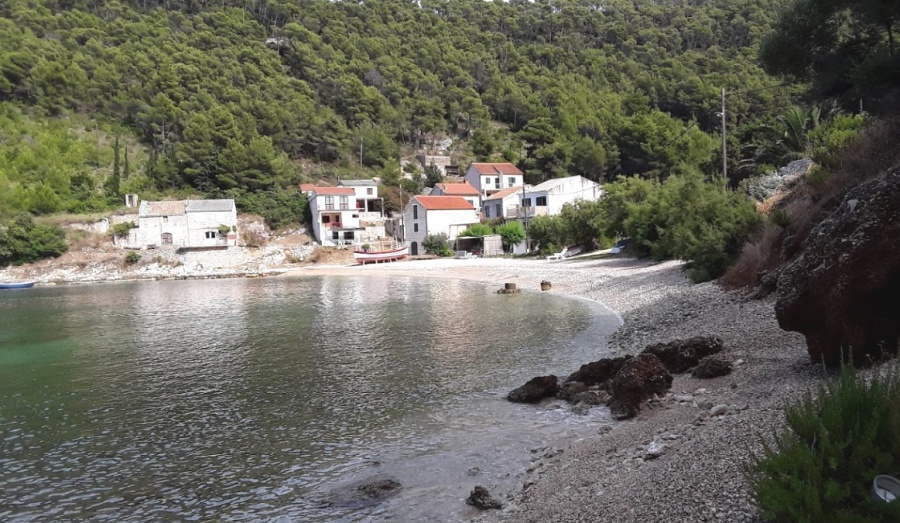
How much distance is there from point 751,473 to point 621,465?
8.80 feet

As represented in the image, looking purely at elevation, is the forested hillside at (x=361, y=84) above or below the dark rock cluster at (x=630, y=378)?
above

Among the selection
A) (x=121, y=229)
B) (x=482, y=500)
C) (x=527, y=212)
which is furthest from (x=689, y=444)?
(x=121, y=229)

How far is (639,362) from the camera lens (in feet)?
34.8

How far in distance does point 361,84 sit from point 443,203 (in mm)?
49983

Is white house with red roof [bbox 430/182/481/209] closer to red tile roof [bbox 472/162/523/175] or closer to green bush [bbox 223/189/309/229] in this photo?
red tile roof [bbox 472/162/523/175]

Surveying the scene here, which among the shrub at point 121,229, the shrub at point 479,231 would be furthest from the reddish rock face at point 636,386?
the shrub at point 121,229

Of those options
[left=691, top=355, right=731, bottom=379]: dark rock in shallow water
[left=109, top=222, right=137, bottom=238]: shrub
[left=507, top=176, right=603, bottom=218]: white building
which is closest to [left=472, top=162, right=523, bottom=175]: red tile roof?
[left=507, top=176, right=603, bottom=218]: white building

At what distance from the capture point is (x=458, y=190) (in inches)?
3086

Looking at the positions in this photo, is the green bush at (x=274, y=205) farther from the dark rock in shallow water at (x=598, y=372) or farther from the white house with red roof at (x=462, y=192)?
the dark rock in shallow water at (x=598, y=372)

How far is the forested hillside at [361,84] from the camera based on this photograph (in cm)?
8369

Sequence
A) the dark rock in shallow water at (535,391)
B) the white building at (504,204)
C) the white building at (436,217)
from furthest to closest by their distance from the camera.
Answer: the white building at (436,217), the white building at (504,204), the dark rock in shallow water at (535,391)

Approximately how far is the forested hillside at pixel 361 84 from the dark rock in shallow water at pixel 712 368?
64.1 meters

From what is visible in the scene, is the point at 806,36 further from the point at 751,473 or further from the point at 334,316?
the point at 334,316

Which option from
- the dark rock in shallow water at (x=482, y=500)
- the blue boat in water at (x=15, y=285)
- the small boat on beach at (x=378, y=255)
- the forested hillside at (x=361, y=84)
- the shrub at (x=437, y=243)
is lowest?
the dark rock in shallow water at (x=482, y=500)
